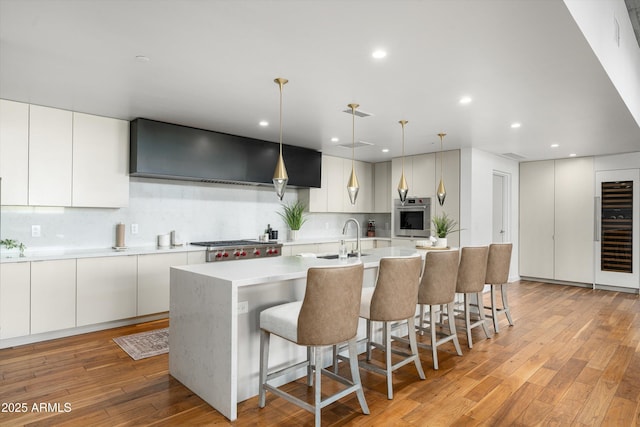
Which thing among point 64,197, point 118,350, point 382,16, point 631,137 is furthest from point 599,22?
point 64,197

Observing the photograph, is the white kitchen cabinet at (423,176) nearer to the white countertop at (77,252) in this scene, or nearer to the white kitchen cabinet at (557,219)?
the white kitchen cabinet at (557,219)

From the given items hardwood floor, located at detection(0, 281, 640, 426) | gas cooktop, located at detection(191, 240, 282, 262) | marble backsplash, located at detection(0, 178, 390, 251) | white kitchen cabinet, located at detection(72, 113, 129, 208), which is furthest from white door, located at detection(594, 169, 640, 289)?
white kitchen cabinet, located at detection(72, 113, 129, 208)

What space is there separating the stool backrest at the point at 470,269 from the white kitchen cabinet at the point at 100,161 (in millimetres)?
3837

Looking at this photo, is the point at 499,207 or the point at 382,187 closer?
the point at 499,207

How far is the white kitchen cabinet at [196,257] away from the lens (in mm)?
4626

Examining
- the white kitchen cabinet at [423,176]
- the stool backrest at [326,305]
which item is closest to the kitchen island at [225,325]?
the stool backrest at [326,305]

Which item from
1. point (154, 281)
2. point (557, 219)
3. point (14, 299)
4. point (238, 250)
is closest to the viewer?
point (14, 299)

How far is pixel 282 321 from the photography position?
2371mm

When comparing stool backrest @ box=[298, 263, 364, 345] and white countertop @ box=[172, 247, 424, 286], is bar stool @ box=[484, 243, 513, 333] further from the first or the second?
stool backrest @ box=[298, 263, 364, 345]

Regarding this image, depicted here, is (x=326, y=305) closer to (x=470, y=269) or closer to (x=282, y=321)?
(x=282, y=321)

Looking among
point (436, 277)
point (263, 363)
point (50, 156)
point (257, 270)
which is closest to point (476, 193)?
point (436, 277)

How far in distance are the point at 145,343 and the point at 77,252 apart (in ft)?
4.28

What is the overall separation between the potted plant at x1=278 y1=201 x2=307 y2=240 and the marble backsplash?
0.12m

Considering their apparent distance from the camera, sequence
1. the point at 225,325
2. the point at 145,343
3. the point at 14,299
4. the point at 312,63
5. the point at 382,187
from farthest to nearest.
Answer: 1. the point at 382,187
2. the point at 145,343
3. the point at 14,299
4. the point at 312,63
5. the point at 225,325
